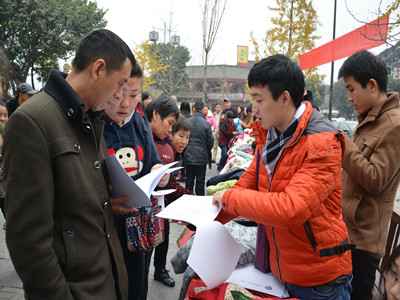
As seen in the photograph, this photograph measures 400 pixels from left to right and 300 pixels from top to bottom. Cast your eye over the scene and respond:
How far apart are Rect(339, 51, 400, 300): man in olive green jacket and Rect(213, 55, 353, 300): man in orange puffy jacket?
0.40m

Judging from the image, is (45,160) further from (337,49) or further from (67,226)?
(337,49)

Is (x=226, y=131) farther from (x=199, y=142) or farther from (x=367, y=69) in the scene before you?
(x=367, y=69)

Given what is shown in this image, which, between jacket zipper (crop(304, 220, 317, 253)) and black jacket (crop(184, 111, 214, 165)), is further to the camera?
black jacket (crop(184, 111, 214, 165))

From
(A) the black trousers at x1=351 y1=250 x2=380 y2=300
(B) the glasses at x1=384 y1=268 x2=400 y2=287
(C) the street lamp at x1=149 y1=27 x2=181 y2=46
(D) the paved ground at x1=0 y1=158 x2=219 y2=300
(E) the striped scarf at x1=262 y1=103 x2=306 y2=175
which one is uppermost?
(C) the street lamp at x1=149 y1=27 x2=181 y2=46

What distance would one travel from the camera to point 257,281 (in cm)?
147

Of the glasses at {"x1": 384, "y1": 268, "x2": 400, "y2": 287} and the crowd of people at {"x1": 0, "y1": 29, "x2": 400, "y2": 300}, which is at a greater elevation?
the crowd of people at {"x1": 0, "y1": 29, "x2": 400, "y2": 300}

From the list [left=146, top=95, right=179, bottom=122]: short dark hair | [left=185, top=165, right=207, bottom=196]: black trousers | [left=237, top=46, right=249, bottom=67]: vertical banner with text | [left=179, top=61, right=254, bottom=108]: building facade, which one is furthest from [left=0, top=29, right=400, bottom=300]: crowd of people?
[left=179, top=61, right=254, bottom=108]: building facade

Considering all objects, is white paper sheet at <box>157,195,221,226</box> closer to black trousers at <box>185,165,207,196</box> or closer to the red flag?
black trousers at <box>185,165,207,196</box>

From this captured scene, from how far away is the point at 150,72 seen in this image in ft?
63.9

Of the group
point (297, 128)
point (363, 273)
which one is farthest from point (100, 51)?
point (363, 273)

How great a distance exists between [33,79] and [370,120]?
2142cm

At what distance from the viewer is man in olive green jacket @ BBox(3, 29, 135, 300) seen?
89 cm

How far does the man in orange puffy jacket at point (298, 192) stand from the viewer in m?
1.10

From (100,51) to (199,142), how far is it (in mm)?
3952
